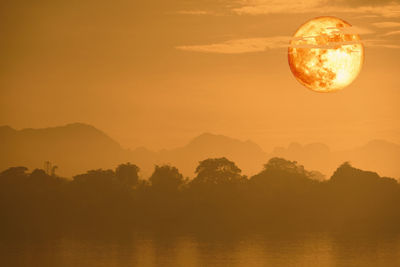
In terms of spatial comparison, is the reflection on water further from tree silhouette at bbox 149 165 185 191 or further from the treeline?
tree silhouette at bbox 149 165 185 191

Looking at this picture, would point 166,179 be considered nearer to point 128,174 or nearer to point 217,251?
point 128,174

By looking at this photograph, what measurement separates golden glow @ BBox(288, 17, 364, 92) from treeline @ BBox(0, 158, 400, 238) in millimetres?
25533

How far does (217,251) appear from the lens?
3731 centimetres

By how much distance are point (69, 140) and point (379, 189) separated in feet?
79.1

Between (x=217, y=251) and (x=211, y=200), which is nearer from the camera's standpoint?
(x=211, y=200)

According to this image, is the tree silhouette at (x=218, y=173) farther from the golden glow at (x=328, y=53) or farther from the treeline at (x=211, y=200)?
the golden glow at (x=328, y=53)

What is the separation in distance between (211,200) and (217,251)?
3149 millimetres

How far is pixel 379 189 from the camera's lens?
36.8 meters

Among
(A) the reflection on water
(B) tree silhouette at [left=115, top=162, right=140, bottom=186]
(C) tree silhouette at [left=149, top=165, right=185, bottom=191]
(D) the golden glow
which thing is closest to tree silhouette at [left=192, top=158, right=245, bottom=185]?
(C) tree silhouette at [left=149, top=165, right=185, bottom=191]

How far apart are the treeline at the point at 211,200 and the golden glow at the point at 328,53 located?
25.5 m

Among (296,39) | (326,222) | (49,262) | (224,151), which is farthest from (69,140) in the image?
(296,39)

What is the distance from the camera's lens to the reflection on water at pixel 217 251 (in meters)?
35.5

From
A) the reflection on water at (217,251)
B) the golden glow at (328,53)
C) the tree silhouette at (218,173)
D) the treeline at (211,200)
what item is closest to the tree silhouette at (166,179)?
the treeline at (211,200)

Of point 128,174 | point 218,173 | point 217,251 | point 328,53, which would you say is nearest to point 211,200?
point 218,173
